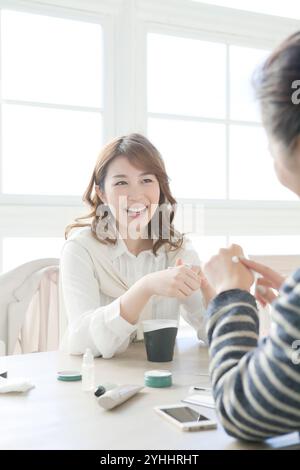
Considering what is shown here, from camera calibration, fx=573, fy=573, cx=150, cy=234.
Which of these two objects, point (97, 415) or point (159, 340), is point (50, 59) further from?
point (97, 415)

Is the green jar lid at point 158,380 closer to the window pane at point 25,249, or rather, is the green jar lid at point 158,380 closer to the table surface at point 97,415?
the table surface at point 97,415

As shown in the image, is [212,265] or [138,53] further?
[138,53]

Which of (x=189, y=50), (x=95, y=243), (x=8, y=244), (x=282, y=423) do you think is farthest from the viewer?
(x=189, y=50)

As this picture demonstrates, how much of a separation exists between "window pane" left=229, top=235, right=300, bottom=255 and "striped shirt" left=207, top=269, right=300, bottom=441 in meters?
2.47

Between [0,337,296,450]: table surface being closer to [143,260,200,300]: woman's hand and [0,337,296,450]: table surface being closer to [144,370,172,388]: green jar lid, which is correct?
[144,370,172,388]: green jar lid

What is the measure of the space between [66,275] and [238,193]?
188cm

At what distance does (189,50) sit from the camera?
3262 millimetres

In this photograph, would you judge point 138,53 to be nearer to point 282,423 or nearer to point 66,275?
point 66,275

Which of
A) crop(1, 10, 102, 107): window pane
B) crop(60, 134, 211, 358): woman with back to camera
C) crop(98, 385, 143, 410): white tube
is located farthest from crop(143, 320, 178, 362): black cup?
crop(1, 10, 102, 107): window pane

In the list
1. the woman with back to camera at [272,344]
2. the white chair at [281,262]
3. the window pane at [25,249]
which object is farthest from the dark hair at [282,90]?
the window pane at [25,249]

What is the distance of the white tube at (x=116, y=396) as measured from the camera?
1.02 m

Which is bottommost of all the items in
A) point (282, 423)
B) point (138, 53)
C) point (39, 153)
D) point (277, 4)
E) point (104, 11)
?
point (282, 423)

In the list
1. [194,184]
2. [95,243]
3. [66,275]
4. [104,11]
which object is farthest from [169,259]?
[104,11]

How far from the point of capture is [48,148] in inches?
114
